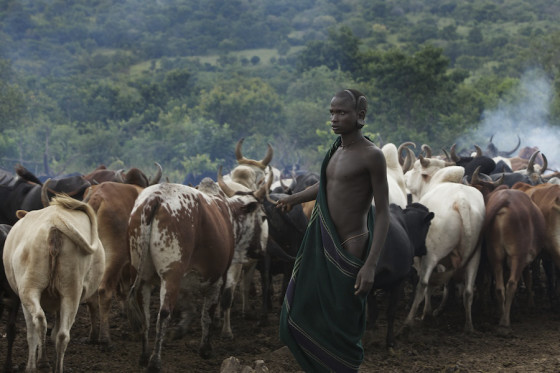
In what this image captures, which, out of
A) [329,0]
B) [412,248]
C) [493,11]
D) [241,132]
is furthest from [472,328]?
[329,0]

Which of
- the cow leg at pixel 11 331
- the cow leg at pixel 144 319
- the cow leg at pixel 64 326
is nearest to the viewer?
the cow leg at pixel 64 326

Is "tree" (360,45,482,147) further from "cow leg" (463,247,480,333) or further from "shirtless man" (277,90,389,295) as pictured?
"shirtless man" (277,90,389,295)

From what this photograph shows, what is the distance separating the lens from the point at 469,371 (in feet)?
22.3

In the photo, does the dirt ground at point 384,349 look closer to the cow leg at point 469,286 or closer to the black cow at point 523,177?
the cow leg at point 469,286

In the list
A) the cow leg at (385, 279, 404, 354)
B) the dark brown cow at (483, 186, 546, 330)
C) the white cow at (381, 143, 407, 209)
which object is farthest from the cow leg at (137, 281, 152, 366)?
the white cow at (381, 143, 407, 209)

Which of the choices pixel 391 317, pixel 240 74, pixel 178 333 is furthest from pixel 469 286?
pixel 240 74

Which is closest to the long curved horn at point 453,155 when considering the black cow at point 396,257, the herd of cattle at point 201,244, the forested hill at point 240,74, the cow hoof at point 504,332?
the herd of cattle at point 201,244

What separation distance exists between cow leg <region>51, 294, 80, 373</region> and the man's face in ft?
8.41

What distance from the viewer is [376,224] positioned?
4.53 m

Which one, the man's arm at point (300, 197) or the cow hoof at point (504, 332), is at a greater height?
the man's arm at point (300, 197)

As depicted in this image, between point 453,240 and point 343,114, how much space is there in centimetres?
458

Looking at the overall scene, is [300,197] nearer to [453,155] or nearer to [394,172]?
[394,172]

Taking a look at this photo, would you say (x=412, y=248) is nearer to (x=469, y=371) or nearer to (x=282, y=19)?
(x=469, y=371)

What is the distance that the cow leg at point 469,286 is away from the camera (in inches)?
341
